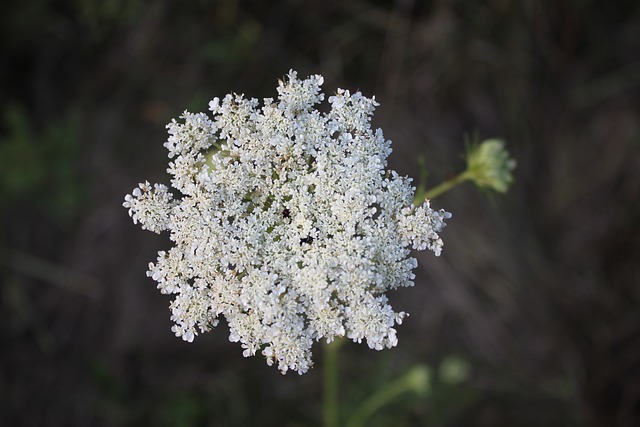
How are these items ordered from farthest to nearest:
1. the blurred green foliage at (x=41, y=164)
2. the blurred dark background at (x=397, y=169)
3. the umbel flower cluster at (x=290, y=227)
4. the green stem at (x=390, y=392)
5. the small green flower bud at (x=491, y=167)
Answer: the blurred dark background at (x=397, y=169), the blurred green foliage at (x=41, y=164), the green stem at (x=390, y=392), the small green flower bud at (x=491, y=167), the umbel flower cluster at (x=290, y=227)

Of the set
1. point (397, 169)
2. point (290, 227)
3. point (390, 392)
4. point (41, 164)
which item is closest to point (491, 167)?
point (290, 227)

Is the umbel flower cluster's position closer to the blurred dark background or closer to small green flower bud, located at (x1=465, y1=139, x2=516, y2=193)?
small green flower bud, located at (x1=465, y1=139, x2=516, y2=193)

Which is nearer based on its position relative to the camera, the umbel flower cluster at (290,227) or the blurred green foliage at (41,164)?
the umbel flower cluster at (290,227)

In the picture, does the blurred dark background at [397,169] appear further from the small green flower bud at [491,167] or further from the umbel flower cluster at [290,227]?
the umbel flower cluster at [290,227]

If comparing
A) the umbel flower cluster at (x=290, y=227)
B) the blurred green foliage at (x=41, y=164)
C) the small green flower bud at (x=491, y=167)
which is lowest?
the umbel flower cluster at (x=290, y=227)

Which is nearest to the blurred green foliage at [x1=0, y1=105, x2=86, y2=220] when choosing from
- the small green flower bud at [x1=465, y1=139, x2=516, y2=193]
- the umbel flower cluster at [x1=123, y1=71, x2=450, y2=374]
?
the umbel flower cluster at [x1=123, y1=71, x2=450, y2=374]

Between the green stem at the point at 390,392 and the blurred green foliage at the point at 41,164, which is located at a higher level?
the blurred green foliage at the point at 41,164

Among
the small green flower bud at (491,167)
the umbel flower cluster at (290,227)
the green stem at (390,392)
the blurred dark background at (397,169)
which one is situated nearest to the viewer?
the umbel flower cluster at (290,227)

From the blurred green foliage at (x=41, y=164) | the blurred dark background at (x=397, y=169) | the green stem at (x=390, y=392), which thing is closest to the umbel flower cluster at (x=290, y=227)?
the green stem at (x=390, y=392)
